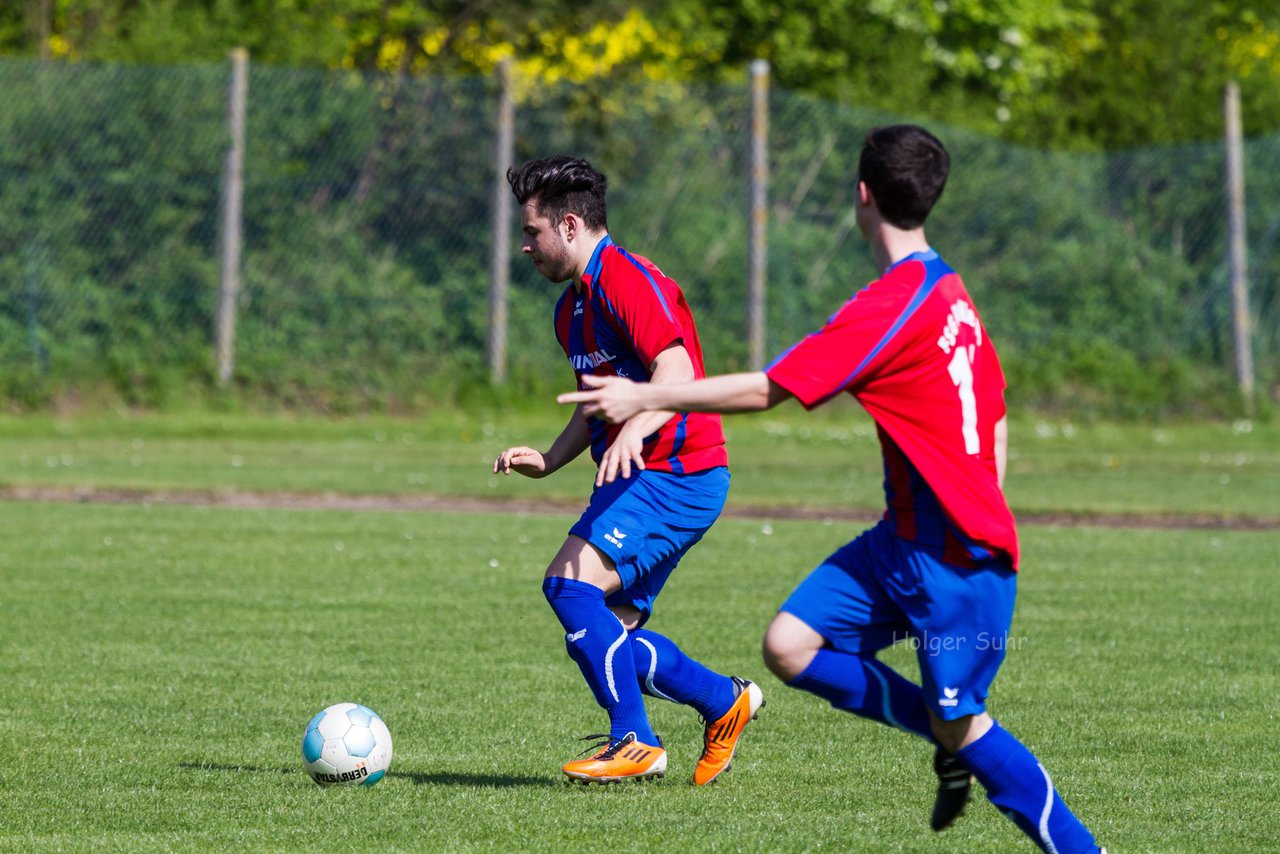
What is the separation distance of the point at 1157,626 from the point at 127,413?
13.4m

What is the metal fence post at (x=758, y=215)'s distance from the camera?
1936 centimetres

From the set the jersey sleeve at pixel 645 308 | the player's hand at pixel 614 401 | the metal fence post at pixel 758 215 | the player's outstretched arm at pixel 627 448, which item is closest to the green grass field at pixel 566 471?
the metal fence post at pixel 758 215

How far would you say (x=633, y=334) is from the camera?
5.39 m

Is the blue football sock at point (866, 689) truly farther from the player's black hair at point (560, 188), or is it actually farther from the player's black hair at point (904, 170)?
the player's black hair at point (560, 188)

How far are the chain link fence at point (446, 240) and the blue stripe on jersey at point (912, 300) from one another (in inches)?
588

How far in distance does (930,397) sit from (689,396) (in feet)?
1.97

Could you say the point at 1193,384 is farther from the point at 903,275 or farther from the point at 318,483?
the point at 903,275

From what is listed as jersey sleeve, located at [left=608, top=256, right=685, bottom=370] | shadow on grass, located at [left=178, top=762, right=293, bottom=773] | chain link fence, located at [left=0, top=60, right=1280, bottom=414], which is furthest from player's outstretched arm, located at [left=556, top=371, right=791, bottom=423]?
chain link fence, located at [left=0, top=60, right=1280, bottom=414]

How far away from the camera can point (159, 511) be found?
13.2 metres

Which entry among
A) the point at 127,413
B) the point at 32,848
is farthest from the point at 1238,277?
the point at 32,848

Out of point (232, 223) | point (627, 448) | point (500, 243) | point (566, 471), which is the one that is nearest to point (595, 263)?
point (627, 448)

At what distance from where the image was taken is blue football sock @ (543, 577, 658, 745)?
5.48 metres

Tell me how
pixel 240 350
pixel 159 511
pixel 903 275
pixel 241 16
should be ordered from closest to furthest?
pixel 903 275 < pixel 159 511 < pixel 240 350 < pixel 241 16

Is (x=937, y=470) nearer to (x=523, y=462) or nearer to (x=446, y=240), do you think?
(x=523, y=462)
